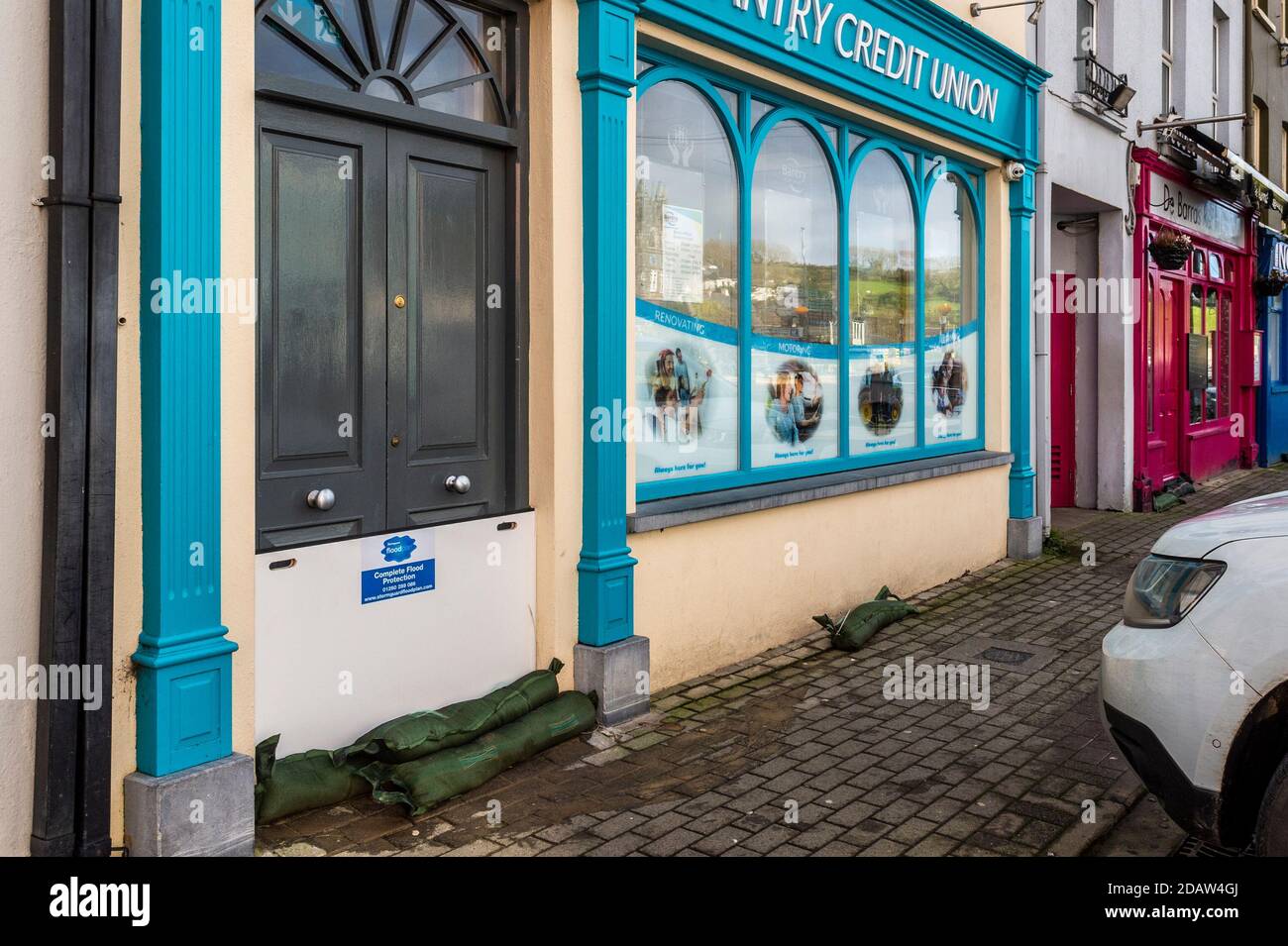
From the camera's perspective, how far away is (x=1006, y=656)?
7.30 meters

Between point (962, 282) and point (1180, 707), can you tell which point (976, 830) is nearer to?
point (1180, 707)

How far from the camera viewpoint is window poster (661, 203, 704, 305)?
6789 millimetres

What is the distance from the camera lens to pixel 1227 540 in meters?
3.78

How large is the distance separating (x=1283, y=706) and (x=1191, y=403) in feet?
48.5

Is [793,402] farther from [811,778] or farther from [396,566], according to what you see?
[396,566]

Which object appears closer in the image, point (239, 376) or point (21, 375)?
point (21, 375)

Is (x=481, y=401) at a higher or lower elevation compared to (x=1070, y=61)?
lower

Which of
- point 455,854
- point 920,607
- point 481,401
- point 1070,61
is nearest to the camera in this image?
point 455,854

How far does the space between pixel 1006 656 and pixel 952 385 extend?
3.55 m

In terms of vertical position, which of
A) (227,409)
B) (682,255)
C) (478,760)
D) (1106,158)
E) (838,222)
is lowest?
(478,760)

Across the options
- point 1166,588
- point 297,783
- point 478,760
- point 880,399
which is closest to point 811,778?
point 478,760

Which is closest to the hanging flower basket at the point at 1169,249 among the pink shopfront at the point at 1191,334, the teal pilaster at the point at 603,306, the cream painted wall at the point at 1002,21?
the pink shopfront at the point at 1191,334

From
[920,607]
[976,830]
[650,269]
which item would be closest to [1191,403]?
[920,607]

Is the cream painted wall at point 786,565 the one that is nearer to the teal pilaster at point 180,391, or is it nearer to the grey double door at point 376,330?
the grey double door at point 376,330
